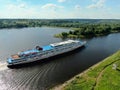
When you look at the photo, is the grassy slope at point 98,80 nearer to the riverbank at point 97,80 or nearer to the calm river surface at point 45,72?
the riverbank at point 97,80

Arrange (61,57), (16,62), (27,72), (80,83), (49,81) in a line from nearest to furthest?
(80,83) → (49,81) → (27,72) → (16,62) → (61,57)

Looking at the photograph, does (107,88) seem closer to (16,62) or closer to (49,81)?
(49,81)

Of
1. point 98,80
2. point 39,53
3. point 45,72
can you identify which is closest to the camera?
point 98,80

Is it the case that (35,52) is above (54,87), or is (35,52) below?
above

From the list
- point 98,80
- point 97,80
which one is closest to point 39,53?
point 97,80

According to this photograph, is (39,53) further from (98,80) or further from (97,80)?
(98,80)

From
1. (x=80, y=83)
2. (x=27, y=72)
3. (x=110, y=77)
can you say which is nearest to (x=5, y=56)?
(x=27, y=72)

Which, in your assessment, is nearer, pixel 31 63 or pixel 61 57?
pixel 31 63

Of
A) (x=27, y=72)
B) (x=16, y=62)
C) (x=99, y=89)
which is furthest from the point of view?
(x=16, y=62)

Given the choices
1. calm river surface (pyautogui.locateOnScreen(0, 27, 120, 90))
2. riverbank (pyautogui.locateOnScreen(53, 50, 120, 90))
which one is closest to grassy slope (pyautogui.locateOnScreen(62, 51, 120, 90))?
riverbank (pyautogui.locateOnScreen(53, 50, 120, 90))
